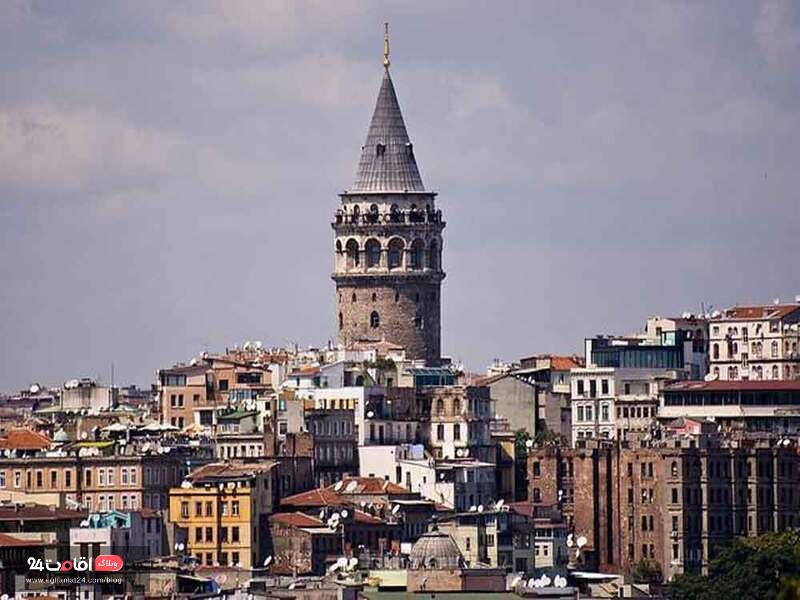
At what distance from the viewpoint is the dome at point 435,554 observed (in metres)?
172

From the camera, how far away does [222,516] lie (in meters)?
186

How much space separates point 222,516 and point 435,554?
49.8ft

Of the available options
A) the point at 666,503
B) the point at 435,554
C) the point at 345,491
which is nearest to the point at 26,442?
the point at 345,491

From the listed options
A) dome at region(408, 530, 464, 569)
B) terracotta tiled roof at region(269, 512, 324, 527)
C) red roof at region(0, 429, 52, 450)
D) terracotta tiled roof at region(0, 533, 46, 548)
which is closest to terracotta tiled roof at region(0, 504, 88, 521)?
terracotta tiled roof at region(0, 533, 46, 548)

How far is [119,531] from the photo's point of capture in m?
173

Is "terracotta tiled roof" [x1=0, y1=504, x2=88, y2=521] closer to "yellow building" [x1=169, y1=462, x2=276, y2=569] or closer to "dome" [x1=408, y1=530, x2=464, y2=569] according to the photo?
"yellow building" [x1=169, y1=462, x2=276, y2=569]

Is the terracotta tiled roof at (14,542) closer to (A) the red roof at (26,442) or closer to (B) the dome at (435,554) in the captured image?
(B) the dome at (435,554)

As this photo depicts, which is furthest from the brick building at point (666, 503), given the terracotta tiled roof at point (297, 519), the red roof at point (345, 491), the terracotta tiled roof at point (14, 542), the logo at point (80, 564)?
the logo at point (80, 564)

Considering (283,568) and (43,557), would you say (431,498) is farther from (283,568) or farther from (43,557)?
(43,557)

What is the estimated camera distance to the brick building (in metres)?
196

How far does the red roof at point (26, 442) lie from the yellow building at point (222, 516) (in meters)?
9.92

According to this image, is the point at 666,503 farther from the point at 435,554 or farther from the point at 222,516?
the point at 435,554

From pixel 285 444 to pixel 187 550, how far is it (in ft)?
45.3

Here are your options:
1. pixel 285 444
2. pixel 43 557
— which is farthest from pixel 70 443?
pixel 43 557
